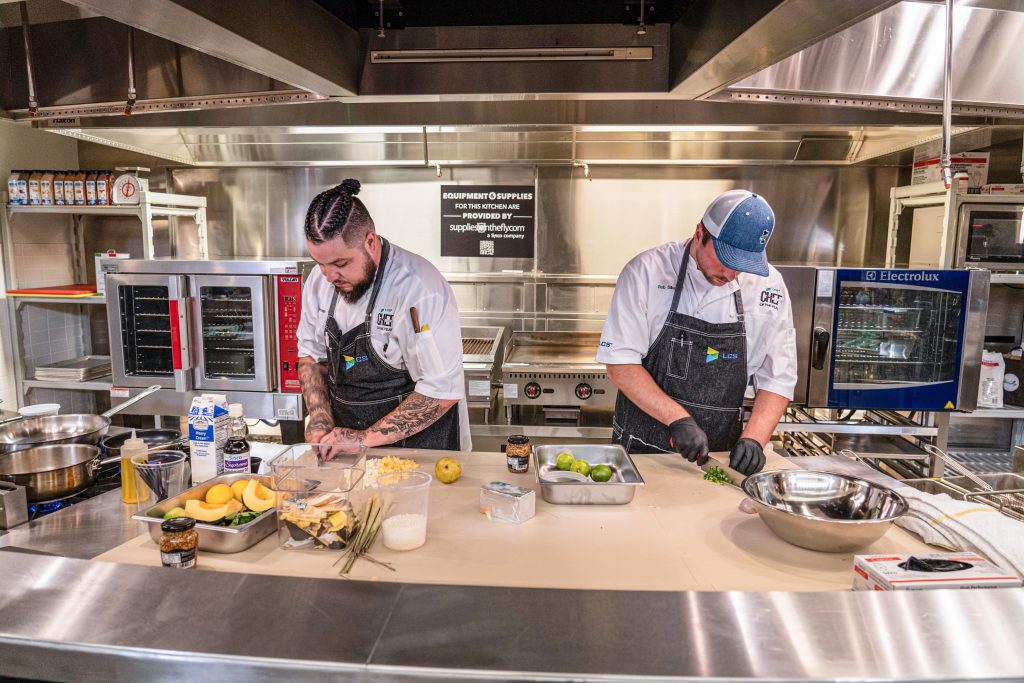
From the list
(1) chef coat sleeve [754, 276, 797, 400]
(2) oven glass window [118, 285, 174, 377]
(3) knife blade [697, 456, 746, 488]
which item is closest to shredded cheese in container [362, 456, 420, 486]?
(3) knife blade [697, 456, 746, 488]

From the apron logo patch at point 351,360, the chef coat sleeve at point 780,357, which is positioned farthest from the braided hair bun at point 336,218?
the chef coat sleeve at point 780,357

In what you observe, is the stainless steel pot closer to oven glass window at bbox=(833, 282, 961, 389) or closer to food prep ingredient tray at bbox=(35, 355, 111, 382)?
food prep ingredient tray at bbox=(35, 355, 111, 382)

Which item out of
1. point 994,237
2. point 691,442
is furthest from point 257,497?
point 994,237

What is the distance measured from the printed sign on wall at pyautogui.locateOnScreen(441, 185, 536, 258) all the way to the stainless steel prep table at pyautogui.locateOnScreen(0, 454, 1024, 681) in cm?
360

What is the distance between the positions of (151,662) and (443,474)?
0.93 m

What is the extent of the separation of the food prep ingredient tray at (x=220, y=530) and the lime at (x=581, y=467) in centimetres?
81

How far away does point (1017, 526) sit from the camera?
1430 mm

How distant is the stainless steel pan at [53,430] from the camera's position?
1979 mm

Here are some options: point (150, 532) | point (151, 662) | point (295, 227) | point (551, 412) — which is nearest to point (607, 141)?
point (551, 412)

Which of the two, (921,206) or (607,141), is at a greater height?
(607,141)

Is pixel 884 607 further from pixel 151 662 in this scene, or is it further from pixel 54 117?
pixel 54 117

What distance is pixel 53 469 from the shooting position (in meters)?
1.76

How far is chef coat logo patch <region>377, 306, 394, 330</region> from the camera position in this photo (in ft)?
7.95

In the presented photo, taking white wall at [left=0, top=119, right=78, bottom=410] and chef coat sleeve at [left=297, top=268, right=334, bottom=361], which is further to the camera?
white wall at [left=0, top=119, right=78, bottom=410]
